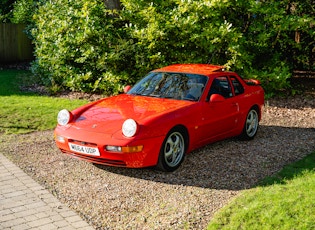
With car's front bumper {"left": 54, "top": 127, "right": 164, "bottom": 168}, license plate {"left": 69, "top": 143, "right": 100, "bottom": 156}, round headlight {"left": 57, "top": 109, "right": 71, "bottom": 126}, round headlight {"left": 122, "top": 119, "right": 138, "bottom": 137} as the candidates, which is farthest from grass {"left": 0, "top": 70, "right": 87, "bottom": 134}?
round headlight {"left": 122, "top": 119, "right": 138, "bottom": 137}

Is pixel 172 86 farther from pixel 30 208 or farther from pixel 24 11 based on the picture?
pixel 24 11

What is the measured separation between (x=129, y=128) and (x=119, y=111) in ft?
2.56

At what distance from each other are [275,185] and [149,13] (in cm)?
679

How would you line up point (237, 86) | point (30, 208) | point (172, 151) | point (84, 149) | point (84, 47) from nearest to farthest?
1. point (30, 208)
2. point (84, 149)
3. point (172, 151)
4. point (237, 86)
5. point (84, 47)

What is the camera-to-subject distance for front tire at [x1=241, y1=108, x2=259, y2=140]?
841cm

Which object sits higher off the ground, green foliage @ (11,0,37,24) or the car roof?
green foliage @ (11,0,37,24)

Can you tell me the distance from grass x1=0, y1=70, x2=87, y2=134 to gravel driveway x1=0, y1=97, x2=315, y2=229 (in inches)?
24.7

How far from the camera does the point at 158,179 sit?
629 cm

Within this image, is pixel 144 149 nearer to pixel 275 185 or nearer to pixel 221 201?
pixel 221 201

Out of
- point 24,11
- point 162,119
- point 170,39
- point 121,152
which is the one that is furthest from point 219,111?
point 24,11

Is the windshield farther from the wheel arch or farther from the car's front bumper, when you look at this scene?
the car's front bumper

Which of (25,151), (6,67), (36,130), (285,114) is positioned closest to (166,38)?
(285,114)

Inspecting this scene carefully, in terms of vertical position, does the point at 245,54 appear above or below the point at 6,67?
above

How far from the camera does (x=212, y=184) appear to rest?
6.13 meters
